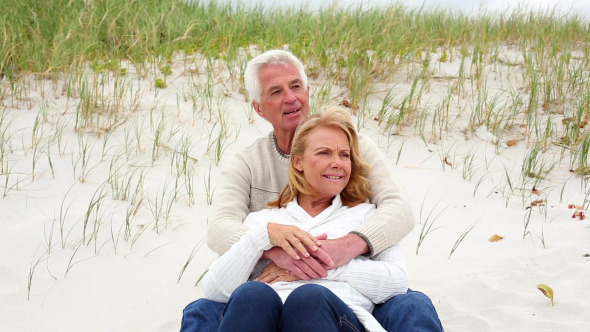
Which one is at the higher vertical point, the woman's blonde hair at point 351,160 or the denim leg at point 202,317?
the woman's blonde hair at point 351,160

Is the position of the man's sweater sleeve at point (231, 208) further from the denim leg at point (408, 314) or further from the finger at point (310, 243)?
the denim leg at point (408, 314)

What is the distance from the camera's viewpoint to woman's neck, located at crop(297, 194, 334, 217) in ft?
9.35

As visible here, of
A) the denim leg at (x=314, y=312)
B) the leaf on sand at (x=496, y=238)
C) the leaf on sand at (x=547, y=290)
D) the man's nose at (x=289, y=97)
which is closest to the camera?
the denim leg at (x=314, y=312)

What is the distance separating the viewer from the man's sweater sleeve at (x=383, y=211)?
8.60ft

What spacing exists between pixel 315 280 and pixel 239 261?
331 mm

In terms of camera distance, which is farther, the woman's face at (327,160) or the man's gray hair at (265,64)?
the man's gray hair at (265,64)

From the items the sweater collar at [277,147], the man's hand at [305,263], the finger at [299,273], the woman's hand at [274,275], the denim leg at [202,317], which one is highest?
the sweater collar at [277,147]

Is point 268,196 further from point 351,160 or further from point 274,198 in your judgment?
point 351,160

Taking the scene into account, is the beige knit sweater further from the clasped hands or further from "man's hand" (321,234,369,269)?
the clasped hands

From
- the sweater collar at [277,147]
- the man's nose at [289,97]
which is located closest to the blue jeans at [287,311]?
the sweater collar at [277,147]

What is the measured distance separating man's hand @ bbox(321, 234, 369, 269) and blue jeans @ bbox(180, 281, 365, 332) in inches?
8.7

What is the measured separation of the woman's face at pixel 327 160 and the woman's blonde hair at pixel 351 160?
30mm

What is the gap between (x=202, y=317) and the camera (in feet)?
8.59

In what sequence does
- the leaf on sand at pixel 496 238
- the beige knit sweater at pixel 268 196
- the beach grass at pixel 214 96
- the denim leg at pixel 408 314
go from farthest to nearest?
the beach grass at pixel 214 96 < the leaf on sand at pixel 496 238 < the beige knit sweater at pixel 268 196 < the denim leg at pixel 408 314
